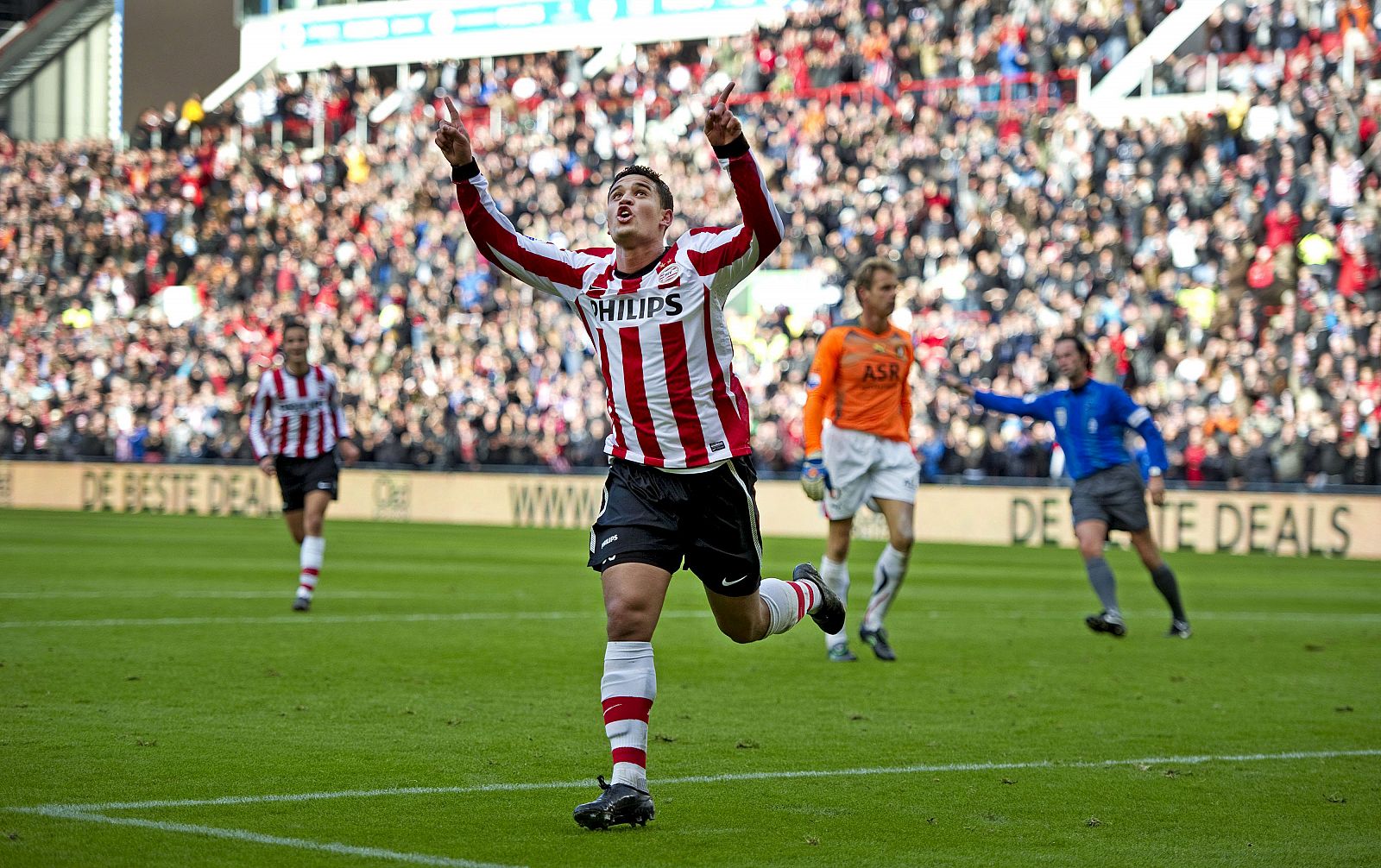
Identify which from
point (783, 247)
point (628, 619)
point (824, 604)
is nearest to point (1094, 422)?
point (824, 604)

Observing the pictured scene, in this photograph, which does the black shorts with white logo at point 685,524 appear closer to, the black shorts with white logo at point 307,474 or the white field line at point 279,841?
the white field line at point 279,841

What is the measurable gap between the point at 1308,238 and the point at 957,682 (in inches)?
778

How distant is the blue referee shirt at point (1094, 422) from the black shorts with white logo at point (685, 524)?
672cm

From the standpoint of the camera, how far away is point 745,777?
6.71 metres

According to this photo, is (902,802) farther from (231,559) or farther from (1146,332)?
(1146,332)

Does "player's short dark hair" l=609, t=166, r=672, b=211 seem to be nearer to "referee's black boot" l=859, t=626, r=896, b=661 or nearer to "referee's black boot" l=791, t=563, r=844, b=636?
"referee's black boot" l=791, t=563, r=844, b=636

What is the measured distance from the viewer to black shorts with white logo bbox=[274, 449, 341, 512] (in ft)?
48.3

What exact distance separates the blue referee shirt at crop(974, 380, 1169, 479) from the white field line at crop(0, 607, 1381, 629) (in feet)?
7.50

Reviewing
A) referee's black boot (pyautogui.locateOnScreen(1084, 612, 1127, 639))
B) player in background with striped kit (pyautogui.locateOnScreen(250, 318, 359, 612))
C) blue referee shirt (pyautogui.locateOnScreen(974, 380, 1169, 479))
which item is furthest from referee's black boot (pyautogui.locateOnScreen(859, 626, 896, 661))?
player in background with striped kit (pyautogui.locateOnScreen(250, 318, 359, 612))

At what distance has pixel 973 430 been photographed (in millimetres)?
28125

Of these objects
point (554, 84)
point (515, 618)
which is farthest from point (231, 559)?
point (554, 84)

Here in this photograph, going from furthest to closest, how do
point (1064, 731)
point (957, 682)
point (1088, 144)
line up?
point (1088, 144) → point (957, 682) → point (1064, 731)

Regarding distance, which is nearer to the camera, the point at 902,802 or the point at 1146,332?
the point at 902,802

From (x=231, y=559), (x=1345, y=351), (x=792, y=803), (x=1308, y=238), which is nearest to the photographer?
(x=792, y=803)
